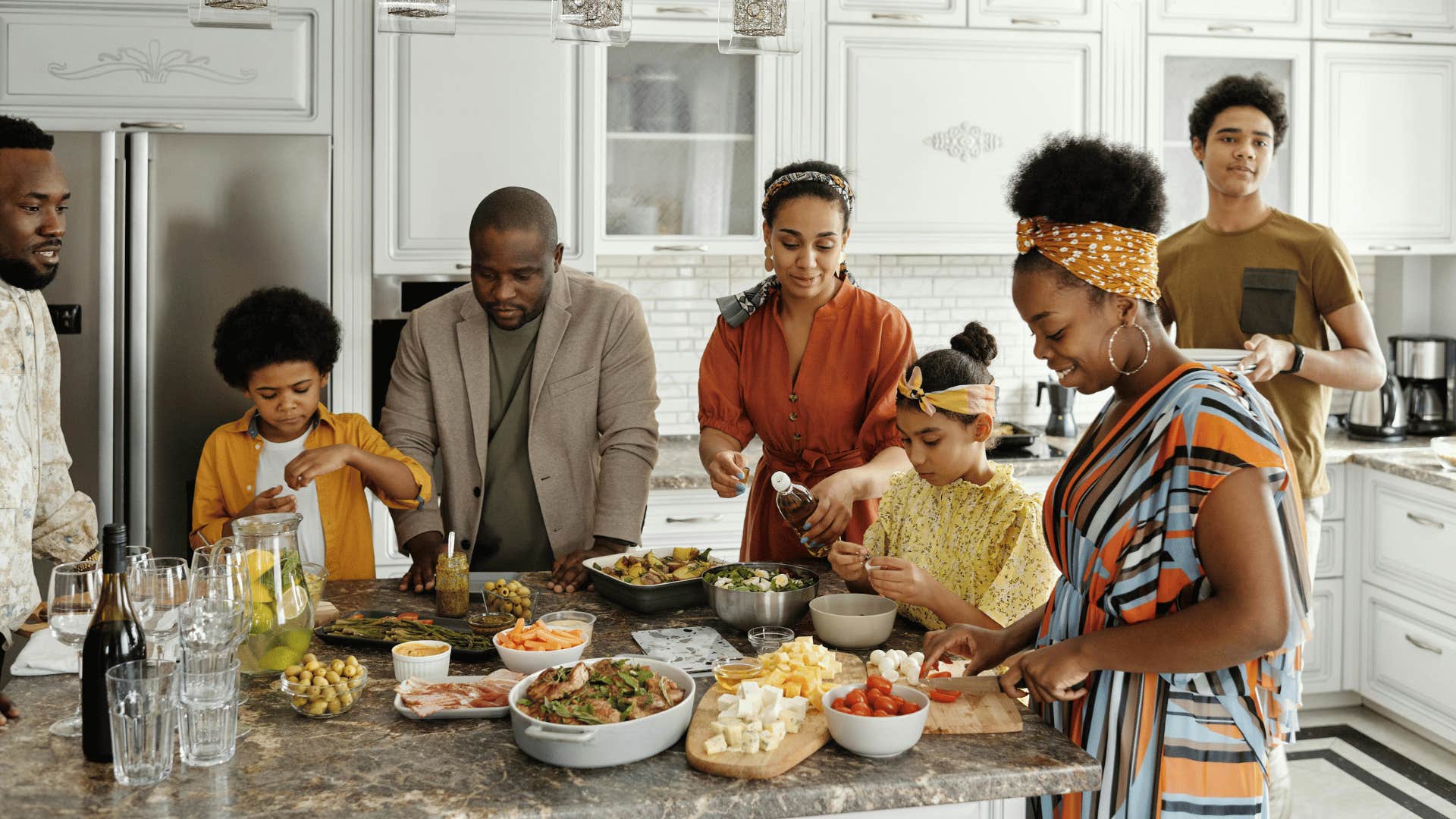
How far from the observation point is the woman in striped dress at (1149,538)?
1.44 m

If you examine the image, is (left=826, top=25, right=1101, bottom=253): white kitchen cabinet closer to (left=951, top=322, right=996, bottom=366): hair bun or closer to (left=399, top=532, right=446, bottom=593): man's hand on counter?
(left=951, top=322, right=996, bottom=366): hair bun

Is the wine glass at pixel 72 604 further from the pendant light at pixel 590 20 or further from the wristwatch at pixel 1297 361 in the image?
the wristwatch at pixel 1297 361

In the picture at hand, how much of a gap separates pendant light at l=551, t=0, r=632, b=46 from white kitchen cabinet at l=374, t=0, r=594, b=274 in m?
1.75

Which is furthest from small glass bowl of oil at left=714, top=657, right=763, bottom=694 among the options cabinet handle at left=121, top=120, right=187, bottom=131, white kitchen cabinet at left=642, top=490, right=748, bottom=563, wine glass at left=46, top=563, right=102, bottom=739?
cabinet handle at left=121, top=120, right=187, bottom=131

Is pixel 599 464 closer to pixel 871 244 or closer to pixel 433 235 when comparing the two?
pixel 433 235

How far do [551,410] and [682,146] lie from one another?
1566mm

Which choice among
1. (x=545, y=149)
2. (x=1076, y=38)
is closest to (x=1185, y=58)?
(x=1076, y=38)

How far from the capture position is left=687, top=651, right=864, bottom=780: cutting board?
143 cm

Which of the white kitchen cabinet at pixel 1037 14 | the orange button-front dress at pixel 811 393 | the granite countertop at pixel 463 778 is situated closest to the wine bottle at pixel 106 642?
the granite countertop at pixel 463 778

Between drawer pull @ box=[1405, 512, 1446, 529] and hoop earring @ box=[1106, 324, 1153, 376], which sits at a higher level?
hoop earring @ box=[1106, 324, 1153, 376]

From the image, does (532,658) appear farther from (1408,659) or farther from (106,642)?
(1408,659)

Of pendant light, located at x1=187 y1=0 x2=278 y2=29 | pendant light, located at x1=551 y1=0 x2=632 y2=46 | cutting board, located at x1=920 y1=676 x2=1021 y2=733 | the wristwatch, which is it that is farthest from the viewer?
the wristwatch

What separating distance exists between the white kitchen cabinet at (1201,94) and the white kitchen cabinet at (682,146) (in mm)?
1377

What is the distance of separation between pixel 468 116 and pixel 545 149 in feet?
0.81
